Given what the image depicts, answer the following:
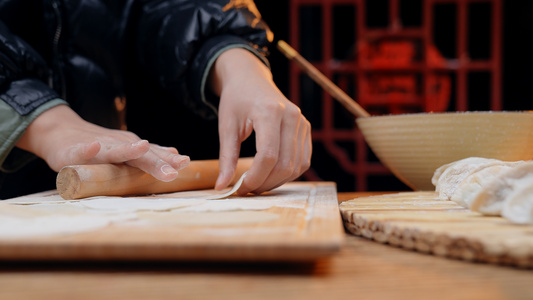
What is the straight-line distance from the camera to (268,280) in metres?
0.38

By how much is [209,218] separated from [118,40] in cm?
94

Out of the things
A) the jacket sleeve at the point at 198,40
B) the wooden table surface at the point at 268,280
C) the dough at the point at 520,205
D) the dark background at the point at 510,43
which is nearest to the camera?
the wooden table surface at the point at 268,280

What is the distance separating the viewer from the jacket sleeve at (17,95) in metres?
0.88

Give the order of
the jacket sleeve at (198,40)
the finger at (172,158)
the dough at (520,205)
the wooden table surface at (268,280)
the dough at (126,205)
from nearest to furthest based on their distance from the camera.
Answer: the wooden table surface at (268,280), the dough at (520,205), the dough at (126,205), the finger at (172,158), the jacket sleeve at (198,40)

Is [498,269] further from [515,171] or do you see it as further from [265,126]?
[265,126]

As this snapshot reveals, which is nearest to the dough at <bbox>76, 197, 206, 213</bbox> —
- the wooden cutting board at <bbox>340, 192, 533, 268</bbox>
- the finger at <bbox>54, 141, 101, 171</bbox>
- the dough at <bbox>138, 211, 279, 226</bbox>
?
the dough at <bbox>138, 211, 279, 226</bbox>

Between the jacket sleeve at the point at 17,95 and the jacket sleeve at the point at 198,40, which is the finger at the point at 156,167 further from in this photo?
the jacket sleeve at the point at 198,40

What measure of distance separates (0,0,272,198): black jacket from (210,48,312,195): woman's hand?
0.74ft

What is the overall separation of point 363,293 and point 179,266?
166 mm

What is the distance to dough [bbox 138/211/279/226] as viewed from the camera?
493 mm

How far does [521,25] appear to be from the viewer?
2.90m

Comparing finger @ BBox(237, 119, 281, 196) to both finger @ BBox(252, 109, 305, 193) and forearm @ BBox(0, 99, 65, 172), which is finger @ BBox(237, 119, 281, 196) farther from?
forearm @ BBox(0, 99, 65, 172)

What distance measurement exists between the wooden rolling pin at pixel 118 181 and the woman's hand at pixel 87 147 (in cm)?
3

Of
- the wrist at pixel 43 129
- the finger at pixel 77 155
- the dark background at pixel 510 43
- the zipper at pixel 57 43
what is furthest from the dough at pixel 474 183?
the dark background at pixel 510 43
